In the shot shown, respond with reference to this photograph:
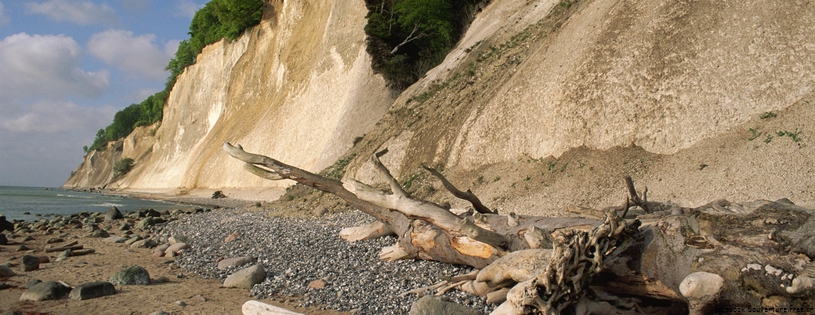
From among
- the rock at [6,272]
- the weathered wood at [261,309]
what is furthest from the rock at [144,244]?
the weathered wood at [261,309]

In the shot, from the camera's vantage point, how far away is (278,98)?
36438 millimetres

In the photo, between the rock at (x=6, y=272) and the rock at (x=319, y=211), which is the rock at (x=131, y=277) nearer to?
the rock at (x=6, y=272)

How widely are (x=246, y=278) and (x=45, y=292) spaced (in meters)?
2.75

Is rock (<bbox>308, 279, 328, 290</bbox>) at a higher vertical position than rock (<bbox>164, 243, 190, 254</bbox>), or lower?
lower

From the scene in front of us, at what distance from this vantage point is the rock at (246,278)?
26.3ft

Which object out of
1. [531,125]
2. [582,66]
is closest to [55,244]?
[531,125]

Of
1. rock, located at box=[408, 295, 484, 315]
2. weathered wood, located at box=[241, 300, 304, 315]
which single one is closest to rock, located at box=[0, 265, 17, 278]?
weathered wood, located at box=[241, 300, 304, 315]

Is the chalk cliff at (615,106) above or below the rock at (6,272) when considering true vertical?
below

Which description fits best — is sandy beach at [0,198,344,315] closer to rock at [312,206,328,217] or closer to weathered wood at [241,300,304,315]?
weathered wood at [241,300,304,315]

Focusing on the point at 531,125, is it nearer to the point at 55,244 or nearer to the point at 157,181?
the point at 55,244

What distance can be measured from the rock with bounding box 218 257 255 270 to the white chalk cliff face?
16.4 meters

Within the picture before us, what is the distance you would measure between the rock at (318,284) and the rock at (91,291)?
2929 mm

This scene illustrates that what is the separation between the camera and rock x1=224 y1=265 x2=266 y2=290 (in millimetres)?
8031

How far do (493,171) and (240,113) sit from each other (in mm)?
30252
